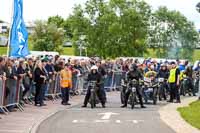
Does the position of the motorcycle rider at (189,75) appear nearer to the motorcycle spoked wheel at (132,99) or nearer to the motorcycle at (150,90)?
the motorcycle at (150,90)

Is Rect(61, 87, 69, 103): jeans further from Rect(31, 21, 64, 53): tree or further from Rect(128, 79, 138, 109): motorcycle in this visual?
Rect(31, 21, 64, 53): tree

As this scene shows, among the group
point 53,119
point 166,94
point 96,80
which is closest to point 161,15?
point 166,94

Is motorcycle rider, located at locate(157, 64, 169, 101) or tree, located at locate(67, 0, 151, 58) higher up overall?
tree, located at locate(67, 0, 151, 58)

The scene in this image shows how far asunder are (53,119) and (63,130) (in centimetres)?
323

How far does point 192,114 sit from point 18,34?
6.96m

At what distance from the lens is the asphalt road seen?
57.1ft

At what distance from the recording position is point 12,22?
2322 centimetres

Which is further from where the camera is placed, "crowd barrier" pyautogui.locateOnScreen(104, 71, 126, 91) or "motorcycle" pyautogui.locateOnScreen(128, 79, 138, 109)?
"crowd barrier" pyautogui.locateOnScreen(104, 71, 126, 91)

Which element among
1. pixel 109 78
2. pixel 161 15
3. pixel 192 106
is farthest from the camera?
pixel 161 15

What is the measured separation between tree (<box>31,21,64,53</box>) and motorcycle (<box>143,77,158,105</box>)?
6389cm

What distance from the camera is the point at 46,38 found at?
98375 millimetres

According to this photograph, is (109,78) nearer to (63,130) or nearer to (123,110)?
(123,110)

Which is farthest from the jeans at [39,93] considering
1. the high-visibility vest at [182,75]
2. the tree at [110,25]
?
the tree at [110,25]

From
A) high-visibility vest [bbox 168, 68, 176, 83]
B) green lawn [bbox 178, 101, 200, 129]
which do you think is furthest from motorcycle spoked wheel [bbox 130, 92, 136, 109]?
high-visibility vest [bbox 168, 68, 176, 83]
